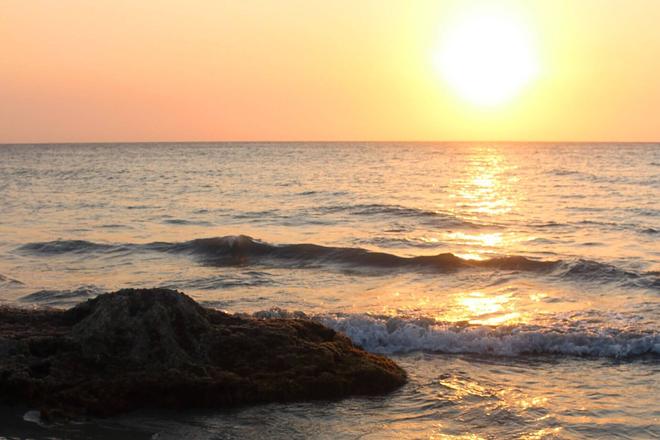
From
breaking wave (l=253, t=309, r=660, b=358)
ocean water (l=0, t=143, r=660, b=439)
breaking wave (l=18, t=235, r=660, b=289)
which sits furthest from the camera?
breaking wave (l=18, t=235, r=660, b=289)

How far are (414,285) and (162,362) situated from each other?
914 centimetres

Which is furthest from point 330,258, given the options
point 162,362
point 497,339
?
point 162,362

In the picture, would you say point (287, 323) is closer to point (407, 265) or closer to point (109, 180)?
point (407, 265)

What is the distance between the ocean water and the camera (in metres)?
8.00

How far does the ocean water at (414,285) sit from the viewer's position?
7996 millimetres

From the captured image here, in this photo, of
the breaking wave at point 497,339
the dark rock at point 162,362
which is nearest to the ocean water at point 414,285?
the breaking wave at point 497,339

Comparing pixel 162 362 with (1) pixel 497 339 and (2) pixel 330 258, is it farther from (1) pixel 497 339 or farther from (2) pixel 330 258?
(2) pixel 330 258

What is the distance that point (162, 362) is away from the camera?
27.2ft

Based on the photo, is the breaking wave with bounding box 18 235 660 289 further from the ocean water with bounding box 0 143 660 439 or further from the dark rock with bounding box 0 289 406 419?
the dark rock with bounding box 0 289 406 419

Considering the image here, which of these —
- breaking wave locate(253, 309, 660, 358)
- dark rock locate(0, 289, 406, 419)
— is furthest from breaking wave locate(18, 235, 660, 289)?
dark rock locate(0, 289, 406, 419)

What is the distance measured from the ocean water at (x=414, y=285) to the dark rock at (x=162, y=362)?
237 millimetres

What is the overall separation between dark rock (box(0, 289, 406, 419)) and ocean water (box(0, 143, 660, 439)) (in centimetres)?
24

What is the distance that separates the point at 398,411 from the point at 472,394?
1.09 metres

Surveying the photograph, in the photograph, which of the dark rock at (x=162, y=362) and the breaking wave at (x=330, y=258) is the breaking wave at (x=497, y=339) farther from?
the breaking wave at (x=330, y=258)
